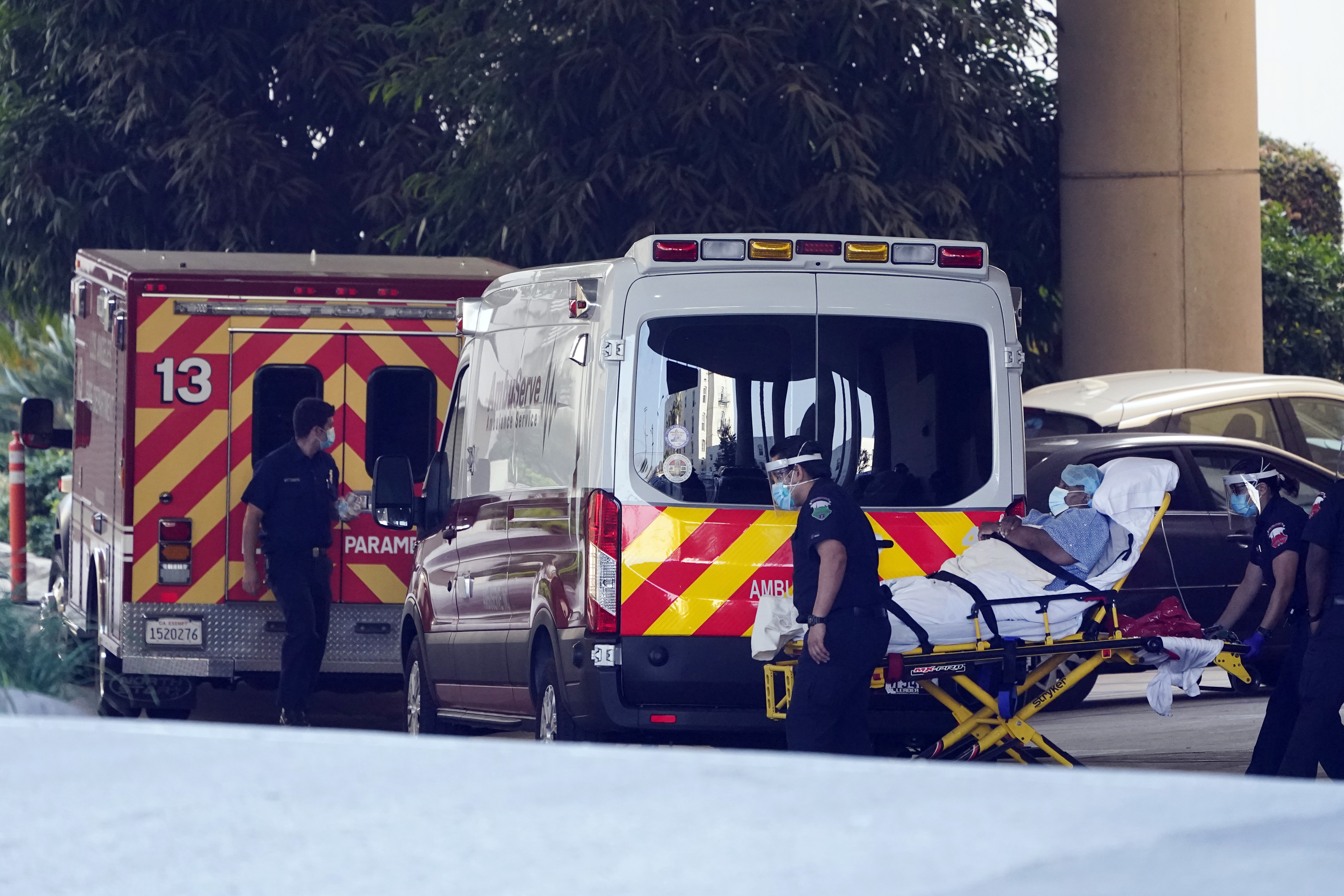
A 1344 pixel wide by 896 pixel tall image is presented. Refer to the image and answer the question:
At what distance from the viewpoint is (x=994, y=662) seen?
7.69m

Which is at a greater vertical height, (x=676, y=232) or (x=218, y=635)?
(x=676, y=232)

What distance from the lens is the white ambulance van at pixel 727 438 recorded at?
25.8 feet

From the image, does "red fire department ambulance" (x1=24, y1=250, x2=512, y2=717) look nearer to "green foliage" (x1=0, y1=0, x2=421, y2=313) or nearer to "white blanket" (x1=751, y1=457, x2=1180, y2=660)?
"white blanket" (x1=751, y1=457, x2=1180, y2=660)

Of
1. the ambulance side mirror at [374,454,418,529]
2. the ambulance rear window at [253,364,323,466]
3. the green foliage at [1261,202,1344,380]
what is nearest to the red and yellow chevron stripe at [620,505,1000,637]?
the ambulance side mirror at [374,454,418,529]

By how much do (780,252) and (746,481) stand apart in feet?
3.07

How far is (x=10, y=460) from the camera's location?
666 inches

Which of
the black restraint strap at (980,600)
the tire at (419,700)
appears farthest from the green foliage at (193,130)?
the black restraint strap at (980,600)

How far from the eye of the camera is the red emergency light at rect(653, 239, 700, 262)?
7.89 metres

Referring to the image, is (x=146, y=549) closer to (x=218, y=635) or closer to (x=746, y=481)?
(x=218, y=635)

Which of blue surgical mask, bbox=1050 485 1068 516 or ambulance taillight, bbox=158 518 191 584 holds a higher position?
blue surgical mask, bbox=1050 485 1068 516

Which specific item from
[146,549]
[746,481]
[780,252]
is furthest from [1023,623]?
[146,549]

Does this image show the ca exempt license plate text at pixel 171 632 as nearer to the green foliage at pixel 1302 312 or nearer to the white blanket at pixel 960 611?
the white blanket at pixel 960 611

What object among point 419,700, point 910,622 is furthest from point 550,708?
point 419,700

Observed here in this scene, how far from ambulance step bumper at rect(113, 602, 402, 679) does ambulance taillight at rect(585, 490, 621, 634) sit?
10.7 ft
